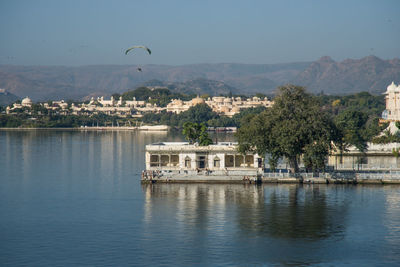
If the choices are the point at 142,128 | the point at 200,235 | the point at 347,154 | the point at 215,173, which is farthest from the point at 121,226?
the point at 142,128

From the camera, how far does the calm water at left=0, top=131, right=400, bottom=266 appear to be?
3288cm

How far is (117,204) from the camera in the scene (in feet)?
150

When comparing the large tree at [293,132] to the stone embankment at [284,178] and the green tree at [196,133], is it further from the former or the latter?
the green tree at [196,133]

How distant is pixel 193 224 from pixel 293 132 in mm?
15304

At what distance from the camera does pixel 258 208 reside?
42938mm

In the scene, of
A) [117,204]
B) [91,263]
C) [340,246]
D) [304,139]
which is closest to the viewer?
[91,263]

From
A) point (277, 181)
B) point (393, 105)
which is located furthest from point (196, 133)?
point (393, 105)

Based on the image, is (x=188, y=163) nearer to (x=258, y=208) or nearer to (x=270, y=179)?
(x=270, y=179)

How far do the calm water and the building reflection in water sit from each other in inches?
2.3

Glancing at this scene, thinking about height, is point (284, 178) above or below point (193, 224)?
above

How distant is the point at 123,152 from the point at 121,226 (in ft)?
155

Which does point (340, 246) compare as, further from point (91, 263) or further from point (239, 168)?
point (239, 168)

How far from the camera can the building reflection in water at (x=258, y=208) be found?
125ft

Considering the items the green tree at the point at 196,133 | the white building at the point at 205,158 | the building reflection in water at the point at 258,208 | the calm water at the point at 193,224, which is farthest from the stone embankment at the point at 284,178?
the green tree at the point at 196,133
